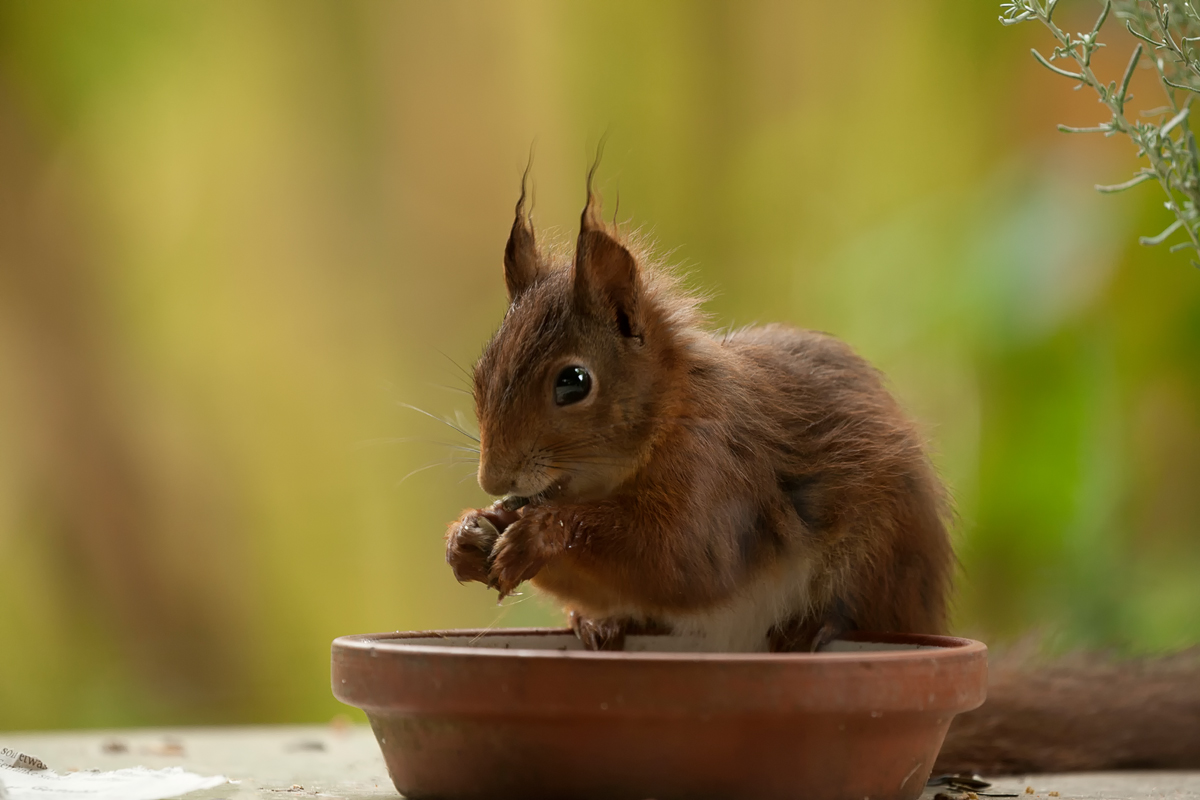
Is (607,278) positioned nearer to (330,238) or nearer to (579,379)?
(579,379)

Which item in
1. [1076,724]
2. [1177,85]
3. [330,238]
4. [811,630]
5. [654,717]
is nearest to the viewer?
[654,717]

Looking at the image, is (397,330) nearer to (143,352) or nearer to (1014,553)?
(143,352)

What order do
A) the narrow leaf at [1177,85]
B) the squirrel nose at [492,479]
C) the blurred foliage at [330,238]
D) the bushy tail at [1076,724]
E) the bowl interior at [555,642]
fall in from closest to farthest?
the narrow leaf at [1177,85] < the squirrel nose at [492,479] < the bowl interior at [555,642] < the bushy tail at [1076,724] < the blurred foliage at [330,238]

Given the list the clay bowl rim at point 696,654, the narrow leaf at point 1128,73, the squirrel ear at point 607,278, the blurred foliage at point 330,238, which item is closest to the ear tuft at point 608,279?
the squirrel ear at point 607,278

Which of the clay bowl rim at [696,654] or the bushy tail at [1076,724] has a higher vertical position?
the clay bowl rim at [696,654]

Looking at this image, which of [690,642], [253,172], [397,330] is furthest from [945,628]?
[253,172]

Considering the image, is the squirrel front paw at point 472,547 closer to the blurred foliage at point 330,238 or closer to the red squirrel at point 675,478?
the red squirrel at point 675,478

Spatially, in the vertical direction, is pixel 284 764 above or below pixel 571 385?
below

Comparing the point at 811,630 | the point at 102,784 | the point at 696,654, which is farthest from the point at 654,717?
the point at 102,784

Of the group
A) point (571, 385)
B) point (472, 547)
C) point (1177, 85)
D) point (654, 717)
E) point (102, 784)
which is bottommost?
point (102, 784)

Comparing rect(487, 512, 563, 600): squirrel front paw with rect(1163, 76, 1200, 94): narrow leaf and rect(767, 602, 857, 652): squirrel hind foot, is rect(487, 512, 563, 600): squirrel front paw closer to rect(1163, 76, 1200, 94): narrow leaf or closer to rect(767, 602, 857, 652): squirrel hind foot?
rect(767, 602, 857, 652): squirrel hind foot
